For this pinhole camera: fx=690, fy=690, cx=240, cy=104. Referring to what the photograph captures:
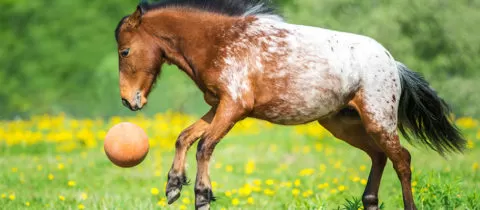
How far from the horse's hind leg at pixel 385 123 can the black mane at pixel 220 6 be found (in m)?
1.05

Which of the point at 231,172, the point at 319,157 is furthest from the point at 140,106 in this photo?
the point at 319,157

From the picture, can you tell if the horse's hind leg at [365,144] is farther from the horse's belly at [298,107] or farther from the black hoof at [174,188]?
the black hoof at [174,188]

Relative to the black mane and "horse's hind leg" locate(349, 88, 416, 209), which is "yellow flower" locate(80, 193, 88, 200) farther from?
"horse's hind leg" locate(349, 88, 416, 209)

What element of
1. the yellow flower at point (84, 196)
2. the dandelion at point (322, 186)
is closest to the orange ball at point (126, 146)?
the yellow flower at point (84, 196)

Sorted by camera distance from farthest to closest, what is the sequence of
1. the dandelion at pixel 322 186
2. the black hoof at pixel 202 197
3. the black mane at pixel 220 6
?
the dandelion at pixel 322 186 < the black mane at pixel 220 6 < the black hoof at pixel 202 197

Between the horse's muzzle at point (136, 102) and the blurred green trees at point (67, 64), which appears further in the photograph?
the blurred green trees at point (67, 64)

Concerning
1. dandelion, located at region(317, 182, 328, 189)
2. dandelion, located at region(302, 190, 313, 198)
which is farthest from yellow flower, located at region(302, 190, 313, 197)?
dandelion, located at region(317, 182, 328, 189)

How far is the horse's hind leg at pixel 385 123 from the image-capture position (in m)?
5.71

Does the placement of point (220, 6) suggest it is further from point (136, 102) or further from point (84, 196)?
point (84, 196)

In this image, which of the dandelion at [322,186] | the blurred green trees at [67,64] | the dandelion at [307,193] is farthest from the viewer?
the blurred green trees at [67,64]

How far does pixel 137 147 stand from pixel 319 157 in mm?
5468

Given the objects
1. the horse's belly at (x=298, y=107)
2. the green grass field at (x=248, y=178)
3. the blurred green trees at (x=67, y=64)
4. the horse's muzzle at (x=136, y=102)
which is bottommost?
the blurred green trees at (x=67, y=64)

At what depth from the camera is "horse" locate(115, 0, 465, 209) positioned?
17.0ft

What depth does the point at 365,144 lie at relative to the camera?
20.5ft
